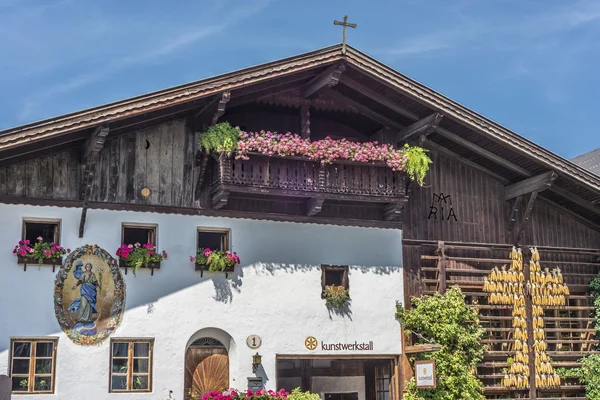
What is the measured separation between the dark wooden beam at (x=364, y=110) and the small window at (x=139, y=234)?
17.6 feet

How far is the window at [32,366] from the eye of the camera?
58.2 feet

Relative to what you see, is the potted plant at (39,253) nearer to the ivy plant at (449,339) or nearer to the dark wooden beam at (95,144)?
the dark wooden beam at (95,144)

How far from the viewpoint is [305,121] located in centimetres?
2062

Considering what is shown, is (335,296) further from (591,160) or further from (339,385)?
(591,160)

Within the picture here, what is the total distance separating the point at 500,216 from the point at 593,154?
930 cm

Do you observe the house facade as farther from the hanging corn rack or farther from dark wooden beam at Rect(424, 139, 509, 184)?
the hanging corn rack

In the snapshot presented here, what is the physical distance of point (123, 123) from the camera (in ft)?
62.7

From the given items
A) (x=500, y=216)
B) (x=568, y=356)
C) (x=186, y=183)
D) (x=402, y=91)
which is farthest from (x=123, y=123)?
(x=568, y=356)

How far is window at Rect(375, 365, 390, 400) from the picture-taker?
21547mm

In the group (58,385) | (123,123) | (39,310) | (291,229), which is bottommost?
(58,385)

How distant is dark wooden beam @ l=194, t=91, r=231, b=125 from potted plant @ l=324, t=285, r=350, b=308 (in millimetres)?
4663

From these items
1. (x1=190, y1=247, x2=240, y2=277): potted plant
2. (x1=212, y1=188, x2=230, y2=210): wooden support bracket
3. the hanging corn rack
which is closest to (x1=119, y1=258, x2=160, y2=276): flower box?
(x1=190, y1=247, x2=240, y2=277): potted plant

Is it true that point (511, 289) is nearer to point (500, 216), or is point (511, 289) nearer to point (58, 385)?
point (500, 216)

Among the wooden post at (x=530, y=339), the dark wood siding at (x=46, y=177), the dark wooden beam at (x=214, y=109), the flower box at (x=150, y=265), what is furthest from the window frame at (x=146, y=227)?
the wooden post at (x=530, y=339)
